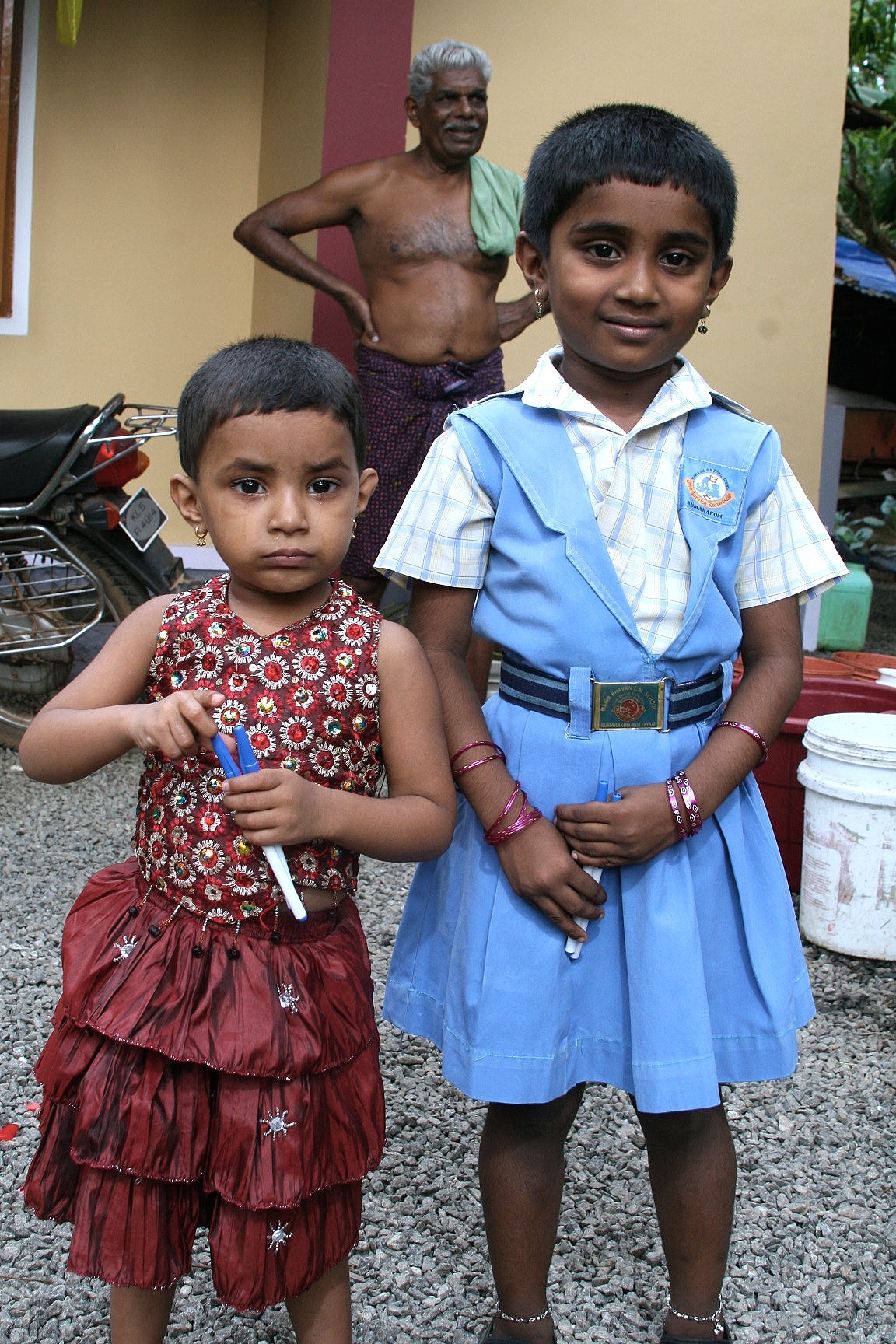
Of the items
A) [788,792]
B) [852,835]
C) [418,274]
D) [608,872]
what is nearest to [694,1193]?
[608,872]

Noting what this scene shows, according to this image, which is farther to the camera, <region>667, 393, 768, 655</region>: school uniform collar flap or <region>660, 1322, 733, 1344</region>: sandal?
<region>660, 1322, 733, 1344</region>: sandal

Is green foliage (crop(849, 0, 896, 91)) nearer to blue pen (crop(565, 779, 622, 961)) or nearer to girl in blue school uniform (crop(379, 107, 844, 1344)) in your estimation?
girl in blue school uniform (crop(379, 107, 844, 1344))

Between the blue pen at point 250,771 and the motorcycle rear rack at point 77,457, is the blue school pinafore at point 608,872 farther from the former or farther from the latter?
the motorcycle rear rack at point 77,457

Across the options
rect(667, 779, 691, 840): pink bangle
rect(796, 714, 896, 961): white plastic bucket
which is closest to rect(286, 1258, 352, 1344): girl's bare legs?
rect(667, 779, 691, 840): pink bangle

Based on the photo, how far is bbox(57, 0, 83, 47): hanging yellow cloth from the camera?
4660 mm

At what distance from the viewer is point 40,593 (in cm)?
434

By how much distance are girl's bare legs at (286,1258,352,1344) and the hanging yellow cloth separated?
455 centimetres

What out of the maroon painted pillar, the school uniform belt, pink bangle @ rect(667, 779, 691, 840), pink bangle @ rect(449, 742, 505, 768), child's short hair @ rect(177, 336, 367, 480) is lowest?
pink bangle @ rect(667, 779, 691, 840)

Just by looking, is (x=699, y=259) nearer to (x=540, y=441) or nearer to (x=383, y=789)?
(x=540, y=441)

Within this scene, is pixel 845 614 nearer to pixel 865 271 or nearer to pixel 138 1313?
pixel 138 1313

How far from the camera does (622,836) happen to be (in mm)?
1509

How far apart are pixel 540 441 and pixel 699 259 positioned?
28 centimetres

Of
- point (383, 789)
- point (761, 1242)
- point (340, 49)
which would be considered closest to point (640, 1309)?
point (761, 1242)

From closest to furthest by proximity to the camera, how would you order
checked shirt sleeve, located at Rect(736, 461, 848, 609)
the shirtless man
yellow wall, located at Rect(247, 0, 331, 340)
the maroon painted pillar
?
checked shirt sleeve, located at Rect(736, 461, 848, 609) < the shirtless man < the maroon painted pillar < yellow wall, located at Rect(247, 0, 331, 340)
